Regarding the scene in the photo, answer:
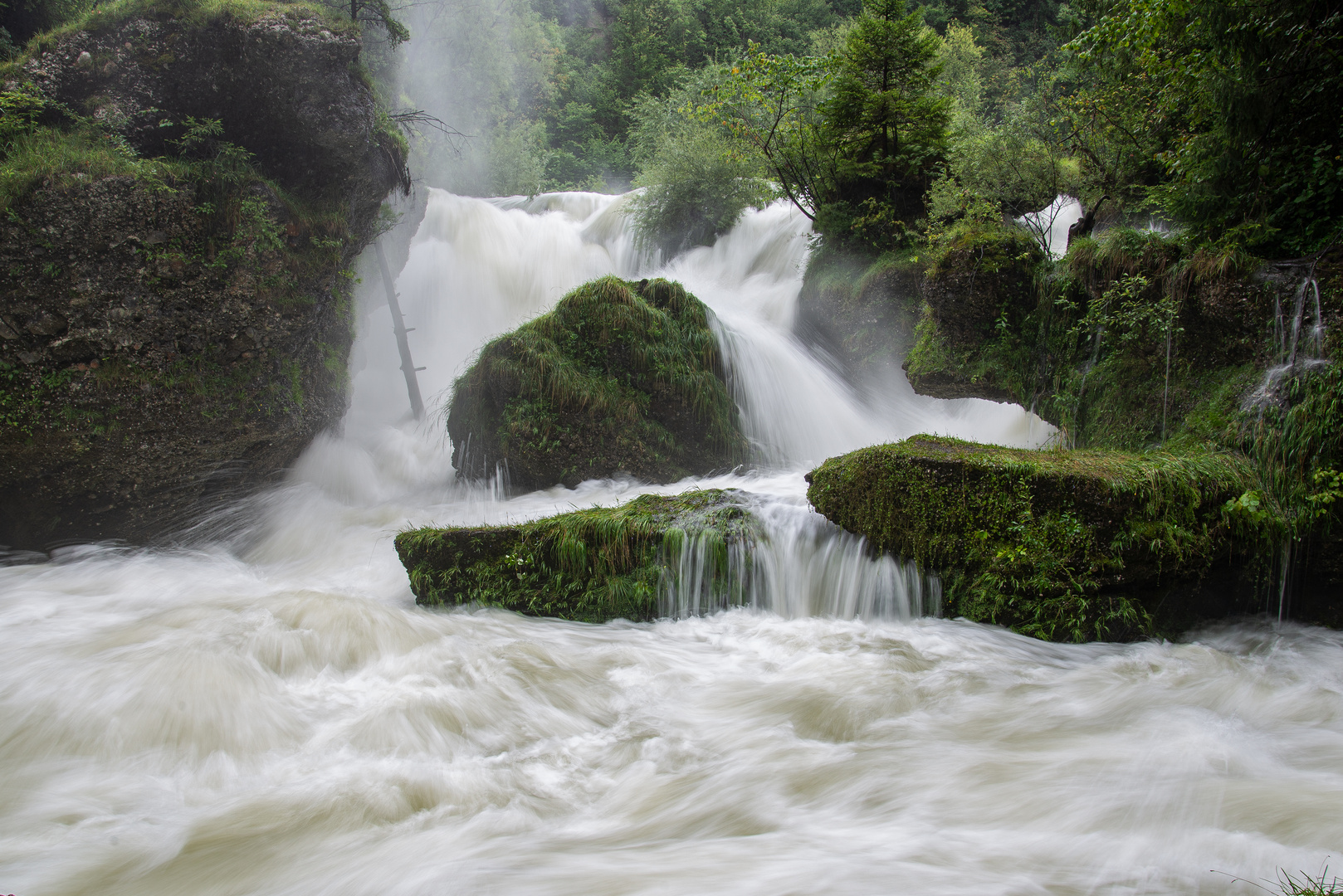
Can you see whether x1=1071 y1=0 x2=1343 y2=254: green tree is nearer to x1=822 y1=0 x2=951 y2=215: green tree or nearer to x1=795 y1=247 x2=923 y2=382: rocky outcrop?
x1=795 y1=247 x2=923 y2=382: rocky outcrop

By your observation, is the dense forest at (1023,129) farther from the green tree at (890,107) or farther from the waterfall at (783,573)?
the waterfall at (783,573)

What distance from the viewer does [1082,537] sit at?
13.9 ft

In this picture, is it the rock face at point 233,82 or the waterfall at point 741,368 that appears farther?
the rock face at point 233,82

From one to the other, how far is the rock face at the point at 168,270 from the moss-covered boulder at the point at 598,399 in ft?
7.77

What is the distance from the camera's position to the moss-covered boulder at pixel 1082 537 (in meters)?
4.21

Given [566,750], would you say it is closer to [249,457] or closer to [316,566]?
[316,566]

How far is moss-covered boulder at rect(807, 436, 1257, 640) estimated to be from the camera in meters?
4.21

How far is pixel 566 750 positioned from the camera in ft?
11.6

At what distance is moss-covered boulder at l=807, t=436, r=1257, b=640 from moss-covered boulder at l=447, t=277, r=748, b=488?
4.43 metres

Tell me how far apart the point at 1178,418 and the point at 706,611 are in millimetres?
4260

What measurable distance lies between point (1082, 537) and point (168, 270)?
8.75 metres

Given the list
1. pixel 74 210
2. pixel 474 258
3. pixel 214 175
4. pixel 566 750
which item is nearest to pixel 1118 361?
pixel 566 750

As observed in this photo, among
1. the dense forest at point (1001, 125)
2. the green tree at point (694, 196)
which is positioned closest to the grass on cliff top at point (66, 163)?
the dense forest at point (1001, 125)

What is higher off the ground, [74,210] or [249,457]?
[74,210]
